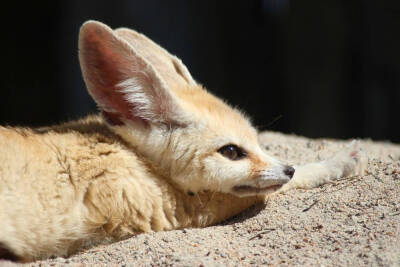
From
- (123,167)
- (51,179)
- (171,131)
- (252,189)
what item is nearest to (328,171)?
(252,189)

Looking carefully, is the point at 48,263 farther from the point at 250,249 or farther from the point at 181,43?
the point at 181,43

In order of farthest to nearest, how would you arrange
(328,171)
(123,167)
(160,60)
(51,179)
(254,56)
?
(254,56) → (160,60) → (328,171) → (123,167) → (51,179)

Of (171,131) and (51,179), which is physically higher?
(171,131)

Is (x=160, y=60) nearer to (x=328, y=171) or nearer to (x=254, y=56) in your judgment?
(x=328, y=171)

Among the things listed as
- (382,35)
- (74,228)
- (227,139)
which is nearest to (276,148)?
(227,139)

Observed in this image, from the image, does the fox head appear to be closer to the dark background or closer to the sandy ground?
the sandy ground

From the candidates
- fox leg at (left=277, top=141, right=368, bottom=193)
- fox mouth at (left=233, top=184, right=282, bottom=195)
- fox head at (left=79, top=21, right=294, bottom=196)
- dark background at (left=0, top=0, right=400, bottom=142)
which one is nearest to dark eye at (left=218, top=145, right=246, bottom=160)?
fox head at (left=79, top=21, right=294, bottom=196)
